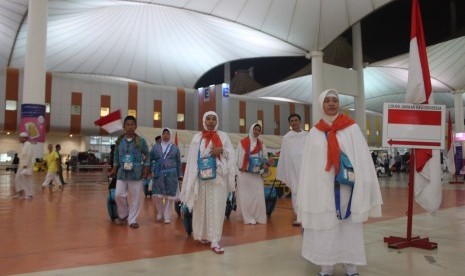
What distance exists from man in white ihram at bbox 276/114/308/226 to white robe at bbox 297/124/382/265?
11.3 ft

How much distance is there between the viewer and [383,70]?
128 feet

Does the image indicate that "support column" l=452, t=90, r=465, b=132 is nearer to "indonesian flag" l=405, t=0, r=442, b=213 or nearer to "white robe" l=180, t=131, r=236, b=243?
"indonesian flag" l=405, t=0, r=442, b=213

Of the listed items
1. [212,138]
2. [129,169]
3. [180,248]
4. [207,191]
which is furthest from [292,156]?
[180,248]

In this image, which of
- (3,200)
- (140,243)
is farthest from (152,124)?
(140,243)

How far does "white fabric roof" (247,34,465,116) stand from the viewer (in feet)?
110

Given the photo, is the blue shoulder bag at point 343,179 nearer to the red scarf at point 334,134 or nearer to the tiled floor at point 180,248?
the red scarf at point 334,134

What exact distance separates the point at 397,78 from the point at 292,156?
3588 cm

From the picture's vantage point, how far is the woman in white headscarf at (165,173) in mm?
7285

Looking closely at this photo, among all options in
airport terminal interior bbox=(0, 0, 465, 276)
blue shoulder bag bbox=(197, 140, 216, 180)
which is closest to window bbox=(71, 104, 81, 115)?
airport terminal interior bbox=(0, 0, 465, 276)

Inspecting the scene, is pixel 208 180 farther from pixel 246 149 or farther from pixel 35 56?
pixel 35 56

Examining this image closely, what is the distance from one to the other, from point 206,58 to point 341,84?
1429cm

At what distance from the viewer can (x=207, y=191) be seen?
5.17m

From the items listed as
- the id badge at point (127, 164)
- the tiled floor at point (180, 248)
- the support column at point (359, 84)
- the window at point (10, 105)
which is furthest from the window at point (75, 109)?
the id badge at point (127, 164)

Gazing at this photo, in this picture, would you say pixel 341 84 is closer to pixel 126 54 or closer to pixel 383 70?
pixel 383 70
